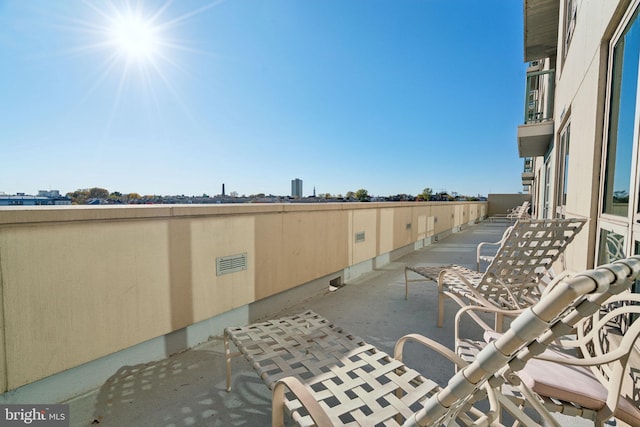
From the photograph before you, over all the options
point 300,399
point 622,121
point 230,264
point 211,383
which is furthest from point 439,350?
point 622,121

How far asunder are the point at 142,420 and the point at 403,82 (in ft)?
51.8

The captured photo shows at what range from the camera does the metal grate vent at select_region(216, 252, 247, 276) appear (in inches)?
111

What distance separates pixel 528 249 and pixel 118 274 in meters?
3.56

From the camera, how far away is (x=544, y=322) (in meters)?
0.57

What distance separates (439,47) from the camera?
454 inches

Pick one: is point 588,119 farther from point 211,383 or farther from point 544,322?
point 211,383

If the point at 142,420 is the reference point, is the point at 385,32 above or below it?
above

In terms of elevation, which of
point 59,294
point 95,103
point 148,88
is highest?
point 95,103

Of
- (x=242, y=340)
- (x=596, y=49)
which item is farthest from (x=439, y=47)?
(x=242, y=340)

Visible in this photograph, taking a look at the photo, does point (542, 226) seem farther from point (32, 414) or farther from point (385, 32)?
point (385, 32)

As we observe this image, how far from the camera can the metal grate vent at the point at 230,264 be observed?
2812 mm

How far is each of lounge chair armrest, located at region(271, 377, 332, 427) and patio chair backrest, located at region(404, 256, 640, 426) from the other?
42 centimetres

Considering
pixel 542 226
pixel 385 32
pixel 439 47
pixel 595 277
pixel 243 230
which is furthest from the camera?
pixel 439 47
